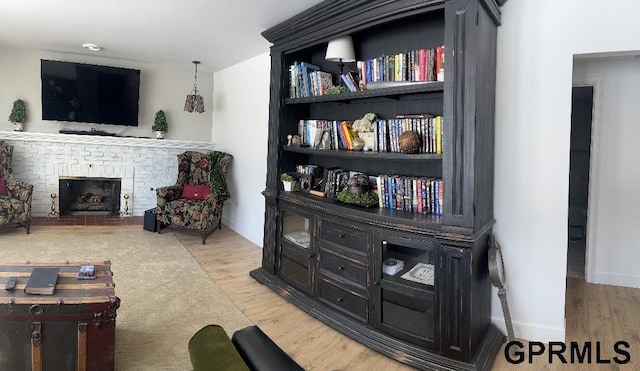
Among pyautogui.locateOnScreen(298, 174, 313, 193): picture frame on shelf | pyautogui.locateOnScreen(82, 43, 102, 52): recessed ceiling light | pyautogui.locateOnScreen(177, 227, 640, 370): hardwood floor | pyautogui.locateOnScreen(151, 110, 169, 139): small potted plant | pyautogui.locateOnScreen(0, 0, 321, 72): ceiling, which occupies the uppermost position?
pyautogui.locateOnScreen(82, 43, 102, 52): recessed ceiling light

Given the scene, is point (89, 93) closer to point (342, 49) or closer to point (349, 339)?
point (342, 49)

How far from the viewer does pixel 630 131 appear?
3332 mm

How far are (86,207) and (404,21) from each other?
17.1ft

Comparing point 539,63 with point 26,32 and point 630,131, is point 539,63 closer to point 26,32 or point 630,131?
point 630,131

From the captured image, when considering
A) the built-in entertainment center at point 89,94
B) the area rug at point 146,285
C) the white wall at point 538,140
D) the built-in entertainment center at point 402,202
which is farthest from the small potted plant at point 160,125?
the white wall at point 538,140

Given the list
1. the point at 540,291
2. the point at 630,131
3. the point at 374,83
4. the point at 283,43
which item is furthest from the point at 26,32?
the point at 630,131

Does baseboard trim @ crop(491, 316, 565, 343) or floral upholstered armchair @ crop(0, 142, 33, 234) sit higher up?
floral upholstered armchair @ crop(0, 142, 33, 234)

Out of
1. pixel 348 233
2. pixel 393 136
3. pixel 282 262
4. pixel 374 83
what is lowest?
A: pixel 282 262

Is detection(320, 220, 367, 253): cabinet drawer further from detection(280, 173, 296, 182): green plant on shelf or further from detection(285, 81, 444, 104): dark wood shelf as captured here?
detection(285, 81, 444, 104): dark wood shelf

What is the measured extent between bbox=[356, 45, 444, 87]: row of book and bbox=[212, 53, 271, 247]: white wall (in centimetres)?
199

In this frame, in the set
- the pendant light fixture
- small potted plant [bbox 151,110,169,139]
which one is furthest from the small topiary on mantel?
the pendant light fixture

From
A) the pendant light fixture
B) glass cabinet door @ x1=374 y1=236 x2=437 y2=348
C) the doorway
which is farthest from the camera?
the pendant light fixture

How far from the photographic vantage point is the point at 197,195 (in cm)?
524

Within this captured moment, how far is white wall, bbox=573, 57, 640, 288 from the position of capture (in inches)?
130
